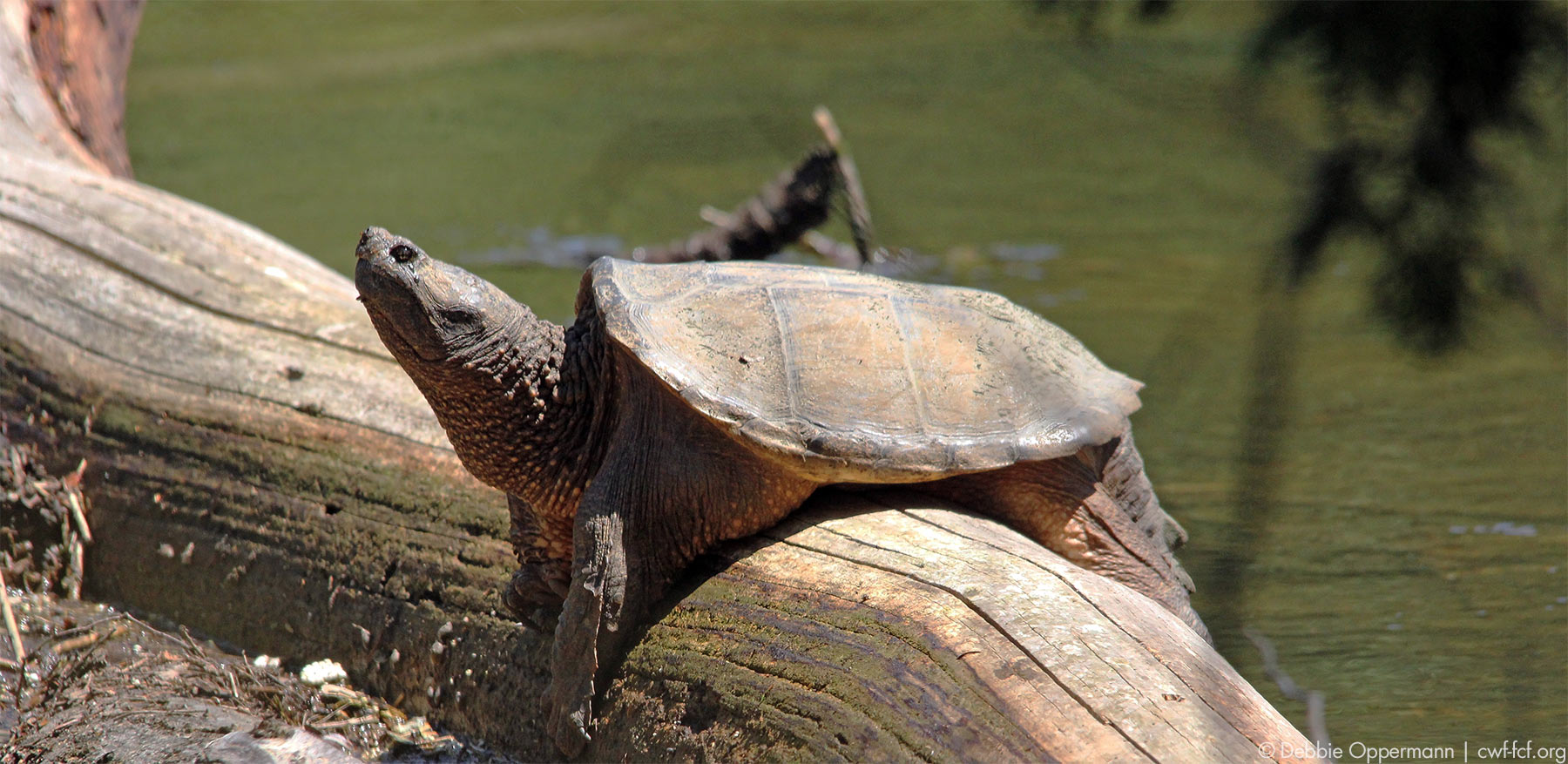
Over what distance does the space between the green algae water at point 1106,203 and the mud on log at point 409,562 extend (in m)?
0.39

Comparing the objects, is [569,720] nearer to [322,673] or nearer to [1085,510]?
[322,673]

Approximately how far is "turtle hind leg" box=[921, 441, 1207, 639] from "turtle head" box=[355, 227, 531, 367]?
88 centimetres

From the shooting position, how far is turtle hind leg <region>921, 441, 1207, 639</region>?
214 cm

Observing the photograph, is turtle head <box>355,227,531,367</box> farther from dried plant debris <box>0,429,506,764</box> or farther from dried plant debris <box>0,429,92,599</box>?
dried plant debris <box>0,429,92,599</box>

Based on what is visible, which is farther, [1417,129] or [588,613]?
[588,613]

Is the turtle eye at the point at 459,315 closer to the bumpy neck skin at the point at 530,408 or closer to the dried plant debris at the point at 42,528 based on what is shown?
the bumpy neck skin at the point at 530,408

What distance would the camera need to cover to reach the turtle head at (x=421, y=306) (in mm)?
2057

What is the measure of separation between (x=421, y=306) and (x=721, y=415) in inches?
23.0

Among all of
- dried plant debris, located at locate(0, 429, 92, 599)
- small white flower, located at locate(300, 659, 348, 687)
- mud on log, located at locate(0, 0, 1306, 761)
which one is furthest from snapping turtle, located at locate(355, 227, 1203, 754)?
dried plant debris, located at locate(0, 429, 92, 599)

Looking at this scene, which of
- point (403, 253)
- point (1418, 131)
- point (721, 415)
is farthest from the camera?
point (403, 253)

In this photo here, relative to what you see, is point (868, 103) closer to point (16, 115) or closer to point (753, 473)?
point (16, 115)

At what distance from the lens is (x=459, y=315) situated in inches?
82.7

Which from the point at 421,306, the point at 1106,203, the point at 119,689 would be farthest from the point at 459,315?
the point at 1106,203

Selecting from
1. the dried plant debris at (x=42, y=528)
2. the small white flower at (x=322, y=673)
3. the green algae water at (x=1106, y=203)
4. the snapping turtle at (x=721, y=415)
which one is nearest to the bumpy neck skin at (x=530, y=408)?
the snapping turtle at (x=721, y=415)
